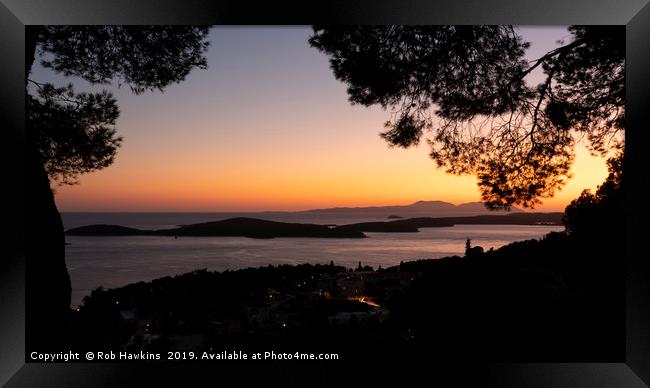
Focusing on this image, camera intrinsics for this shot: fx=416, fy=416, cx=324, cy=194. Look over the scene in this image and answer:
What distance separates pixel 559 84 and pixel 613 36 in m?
0.43

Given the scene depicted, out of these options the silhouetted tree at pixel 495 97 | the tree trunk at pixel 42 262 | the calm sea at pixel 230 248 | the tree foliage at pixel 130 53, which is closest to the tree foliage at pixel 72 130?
the tree foliage at pixel 130 53

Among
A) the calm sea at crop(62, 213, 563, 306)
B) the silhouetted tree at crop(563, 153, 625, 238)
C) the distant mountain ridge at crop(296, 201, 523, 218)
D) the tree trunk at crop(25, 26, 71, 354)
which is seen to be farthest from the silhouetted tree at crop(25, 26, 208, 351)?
the silhouetted tree at crop(563, 153, 625, 238)

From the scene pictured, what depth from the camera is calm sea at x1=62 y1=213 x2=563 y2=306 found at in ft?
13.3

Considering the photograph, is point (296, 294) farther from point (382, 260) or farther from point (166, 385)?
point (166, 385)

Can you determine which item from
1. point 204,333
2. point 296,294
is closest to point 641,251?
point 296,294

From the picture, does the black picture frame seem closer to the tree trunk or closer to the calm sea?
the tree trunk

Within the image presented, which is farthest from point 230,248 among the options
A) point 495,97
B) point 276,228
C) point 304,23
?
point 304,23

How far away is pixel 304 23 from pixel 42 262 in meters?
2.07

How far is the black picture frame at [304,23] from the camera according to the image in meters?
1.93

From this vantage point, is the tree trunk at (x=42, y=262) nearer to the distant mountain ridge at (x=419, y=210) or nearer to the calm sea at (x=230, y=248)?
the calm sea at (x=230, y=248)

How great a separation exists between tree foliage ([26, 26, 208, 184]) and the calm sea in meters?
0.92

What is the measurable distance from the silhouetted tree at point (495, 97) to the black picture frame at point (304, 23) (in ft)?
2.81

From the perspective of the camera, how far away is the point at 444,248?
13.2ft

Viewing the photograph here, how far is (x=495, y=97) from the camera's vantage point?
2953 millimetres
